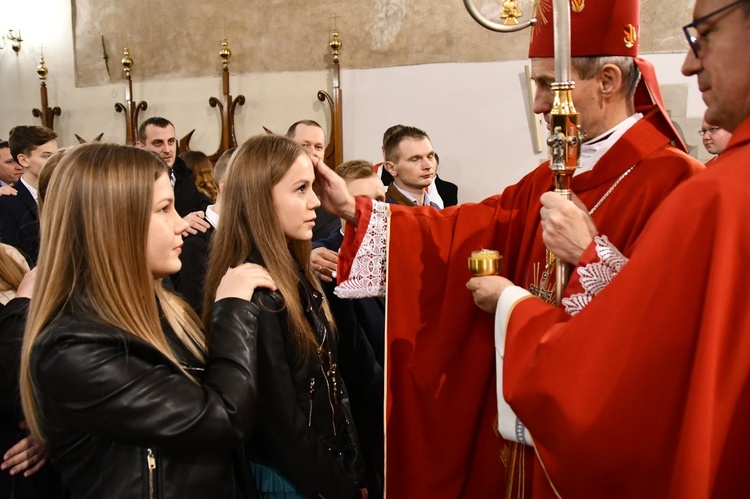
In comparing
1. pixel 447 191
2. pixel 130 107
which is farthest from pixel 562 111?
pixel 130 107

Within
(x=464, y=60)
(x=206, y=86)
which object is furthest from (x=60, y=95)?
(x=464, y=60)

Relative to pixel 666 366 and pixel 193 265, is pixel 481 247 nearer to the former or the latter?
pixel 666 366

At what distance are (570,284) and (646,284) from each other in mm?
395

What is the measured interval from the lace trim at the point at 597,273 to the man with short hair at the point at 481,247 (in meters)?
0.22

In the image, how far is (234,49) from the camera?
22.9 ft

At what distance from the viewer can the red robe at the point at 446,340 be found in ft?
7.12

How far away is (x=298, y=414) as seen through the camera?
192 centimetres

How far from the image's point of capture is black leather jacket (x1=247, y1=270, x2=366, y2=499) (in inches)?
74.5

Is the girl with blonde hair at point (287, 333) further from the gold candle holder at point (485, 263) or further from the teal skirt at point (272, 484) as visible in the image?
the gold candle holder at point (485, 263)

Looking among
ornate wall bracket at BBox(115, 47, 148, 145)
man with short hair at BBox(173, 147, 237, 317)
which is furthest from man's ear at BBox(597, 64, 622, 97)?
ornate wall bracket at BBox(115, 47, 148, 145)

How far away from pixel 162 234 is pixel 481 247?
1.00 meters

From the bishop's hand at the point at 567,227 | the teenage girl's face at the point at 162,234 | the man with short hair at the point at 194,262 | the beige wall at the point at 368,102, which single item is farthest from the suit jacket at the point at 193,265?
the beige wall at the point at 368,102

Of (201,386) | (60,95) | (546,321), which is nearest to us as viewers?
(546,321)

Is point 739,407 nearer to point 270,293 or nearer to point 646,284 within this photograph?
point 646,284
